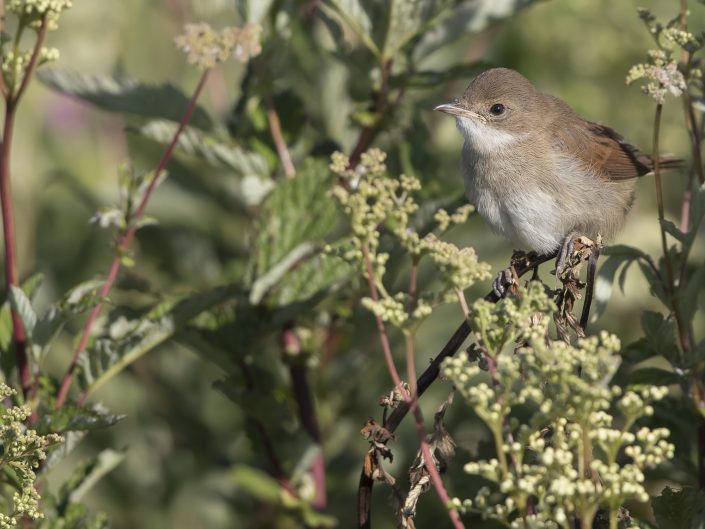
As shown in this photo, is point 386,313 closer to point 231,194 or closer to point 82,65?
point 231,194

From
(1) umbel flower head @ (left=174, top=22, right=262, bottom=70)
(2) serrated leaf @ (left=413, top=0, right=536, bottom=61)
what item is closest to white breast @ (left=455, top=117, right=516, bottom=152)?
(2) serrated leaf @ (left=413, top=0, right=536, bottom=61)

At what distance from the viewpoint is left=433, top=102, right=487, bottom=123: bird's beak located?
366cm

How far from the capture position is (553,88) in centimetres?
492

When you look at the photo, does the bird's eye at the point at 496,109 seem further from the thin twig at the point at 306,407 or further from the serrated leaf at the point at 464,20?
the thin twig at the point at 306,407

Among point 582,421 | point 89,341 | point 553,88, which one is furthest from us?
point 553,88

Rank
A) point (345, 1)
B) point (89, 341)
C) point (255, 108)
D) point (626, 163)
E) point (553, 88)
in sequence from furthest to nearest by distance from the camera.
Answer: point (553, 88) → point (626, 163) → point (255, 108) → point (345, 1) → point (89, 341)

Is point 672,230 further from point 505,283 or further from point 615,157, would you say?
point 615,157

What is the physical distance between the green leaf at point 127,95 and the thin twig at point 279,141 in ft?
0.62

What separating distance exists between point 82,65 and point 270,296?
8.34 feet

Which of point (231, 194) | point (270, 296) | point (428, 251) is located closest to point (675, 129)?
point (231, 194)

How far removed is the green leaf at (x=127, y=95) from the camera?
126 inches

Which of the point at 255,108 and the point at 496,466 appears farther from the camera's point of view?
the point at 255,108

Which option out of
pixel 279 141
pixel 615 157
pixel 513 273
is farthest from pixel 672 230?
pixel 615 157

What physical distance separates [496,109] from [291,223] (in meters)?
1.21
